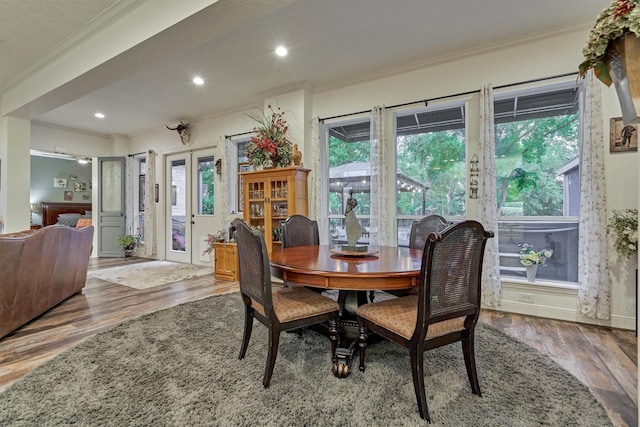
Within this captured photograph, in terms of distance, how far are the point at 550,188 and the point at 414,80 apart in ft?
6.34

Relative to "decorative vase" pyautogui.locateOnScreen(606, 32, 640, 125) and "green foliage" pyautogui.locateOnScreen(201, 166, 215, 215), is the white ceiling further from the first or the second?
"decorative vase" pyautogui.locateOnScreen(606, 32, 640, 125)

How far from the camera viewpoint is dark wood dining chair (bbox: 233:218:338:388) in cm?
173

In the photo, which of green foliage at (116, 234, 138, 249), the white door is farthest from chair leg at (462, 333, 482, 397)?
green foliage at (116, 234, 138, 249)

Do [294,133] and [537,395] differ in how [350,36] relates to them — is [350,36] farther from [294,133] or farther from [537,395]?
[537,395]

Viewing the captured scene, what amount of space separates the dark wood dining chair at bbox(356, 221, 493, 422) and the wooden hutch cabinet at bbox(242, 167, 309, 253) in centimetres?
251

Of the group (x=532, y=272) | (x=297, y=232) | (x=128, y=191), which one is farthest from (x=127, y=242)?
(x=532, y=272)

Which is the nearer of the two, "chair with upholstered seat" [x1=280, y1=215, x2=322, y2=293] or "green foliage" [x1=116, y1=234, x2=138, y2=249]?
"chair with upholstered seat" [x1=280, y1=215, x2=322, y2=293]

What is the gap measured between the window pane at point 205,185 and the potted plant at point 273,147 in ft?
5.91

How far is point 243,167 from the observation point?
5.17 m

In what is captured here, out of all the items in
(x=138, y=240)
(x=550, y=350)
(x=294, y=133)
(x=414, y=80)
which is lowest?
(x=550, y=350)

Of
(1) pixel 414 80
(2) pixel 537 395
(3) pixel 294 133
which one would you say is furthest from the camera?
(3) pixel 294 133

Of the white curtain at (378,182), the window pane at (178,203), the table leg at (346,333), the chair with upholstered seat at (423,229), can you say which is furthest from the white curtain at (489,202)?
the window pane at (178,203)

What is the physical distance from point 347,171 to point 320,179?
426 millimetres

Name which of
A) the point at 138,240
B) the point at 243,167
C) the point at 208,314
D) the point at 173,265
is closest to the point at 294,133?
the point at 243,167
